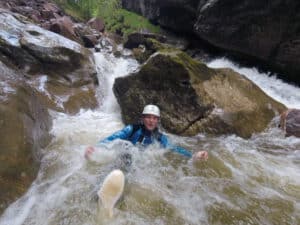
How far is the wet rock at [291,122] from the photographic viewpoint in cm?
672

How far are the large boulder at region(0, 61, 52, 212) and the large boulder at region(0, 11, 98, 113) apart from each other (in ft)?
7.06

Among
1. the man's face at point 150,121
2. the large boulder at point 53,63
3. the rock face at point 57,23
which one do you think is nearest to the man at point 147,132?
the man's face at point 150,121

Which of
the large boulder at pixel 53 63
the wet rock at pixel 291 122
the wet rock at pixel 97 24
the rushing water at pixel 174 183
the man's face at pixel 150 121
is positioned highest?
the man's face at pixel 150 121

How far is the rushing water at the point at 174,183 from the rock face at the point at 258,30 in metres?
3.99

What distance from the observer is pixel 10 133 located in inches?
179

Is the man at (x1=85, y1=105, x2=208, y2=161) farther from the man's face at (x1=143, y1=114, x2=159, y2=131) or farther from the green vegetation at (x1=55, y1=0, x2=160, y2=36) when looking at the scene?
the green vegetation at (x1=55, y1=0, x2=160, y2=36)

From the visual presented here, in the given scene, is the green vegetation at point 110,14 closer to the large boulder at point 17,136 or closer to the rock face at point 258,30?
the rock face at point 258,30

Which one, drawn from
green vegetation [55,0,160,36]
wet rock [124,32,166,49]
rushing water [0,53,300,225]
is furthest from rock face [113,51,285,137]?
green vegetation [55,0,160,36]

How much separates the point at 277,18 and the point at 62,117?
7488mm

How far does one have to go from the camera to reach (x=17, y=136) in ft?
15.1

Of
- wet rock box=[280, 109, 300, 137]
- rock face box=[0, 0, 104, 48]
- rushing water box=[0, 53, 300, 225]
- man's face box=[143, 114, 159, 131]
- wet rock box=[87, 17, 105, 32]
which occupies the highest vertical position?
man's face box=[143, 114, 159, 131]

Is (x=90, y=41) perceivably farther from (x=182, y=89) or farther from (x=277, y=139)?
(x=277, y=139)

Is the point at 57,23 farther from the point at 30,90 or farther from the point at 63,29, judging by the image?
the point at 30,90

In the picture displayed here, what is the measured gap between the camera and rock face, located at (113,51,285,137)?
686 centimetres
